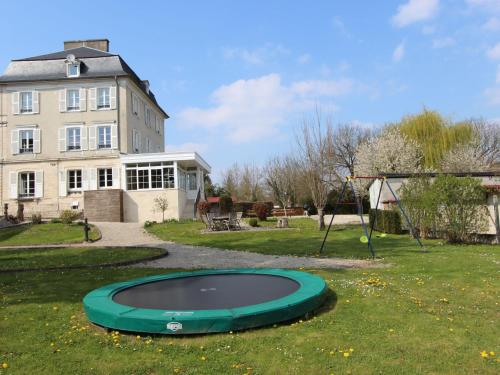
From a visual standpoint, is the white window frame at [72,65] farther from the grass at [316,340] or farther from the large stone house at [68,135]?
the grass at [316,340]

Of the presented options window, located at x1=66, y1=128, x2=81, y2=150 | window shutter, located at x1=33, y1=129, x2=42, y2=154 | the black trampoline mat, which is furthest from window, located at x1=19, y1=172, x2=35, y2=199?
the black trampoline mat

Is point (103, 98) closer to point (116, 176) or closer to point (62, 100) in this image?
point (62, 100)

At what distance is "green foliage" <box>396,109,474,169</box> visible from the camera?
35.4 metres

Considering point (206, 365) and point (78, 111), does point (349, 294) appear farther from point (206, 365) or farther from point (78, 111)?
point (78, 111)

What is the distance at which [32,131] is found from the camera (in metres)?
31.0

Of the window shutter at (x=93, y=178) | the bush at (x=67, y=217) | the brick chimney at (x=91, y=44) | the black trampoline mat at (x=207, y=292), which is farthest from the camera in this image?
the brick chimney at (x=91, y=44)

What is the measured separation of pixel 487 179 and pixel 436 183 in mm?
7191

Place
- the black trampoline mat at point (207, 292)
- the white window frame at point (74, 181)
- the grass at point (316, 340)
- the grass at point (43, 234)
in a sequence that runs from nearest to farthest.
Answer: the grass at point (316, 340) < the black trampoline mat at point (207, 292) < the grass at point (43, 234) < the white window frame at point (74, 181)

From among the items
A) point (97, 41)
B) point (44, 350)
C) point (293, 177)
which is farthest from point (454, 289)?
point (293, 177)

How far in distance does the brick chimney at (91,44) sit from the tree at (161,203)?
50.1 ft

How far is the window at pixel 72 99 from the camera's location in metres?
31.0

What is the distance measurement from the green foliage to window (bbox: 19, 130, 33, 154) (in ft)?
96.4

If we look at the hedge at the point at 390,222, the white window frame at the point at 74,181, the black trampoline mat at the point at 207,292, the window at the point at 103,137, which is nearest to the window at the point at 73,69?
the window at the point at 103,137

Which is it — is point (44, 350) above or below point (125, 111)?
below
